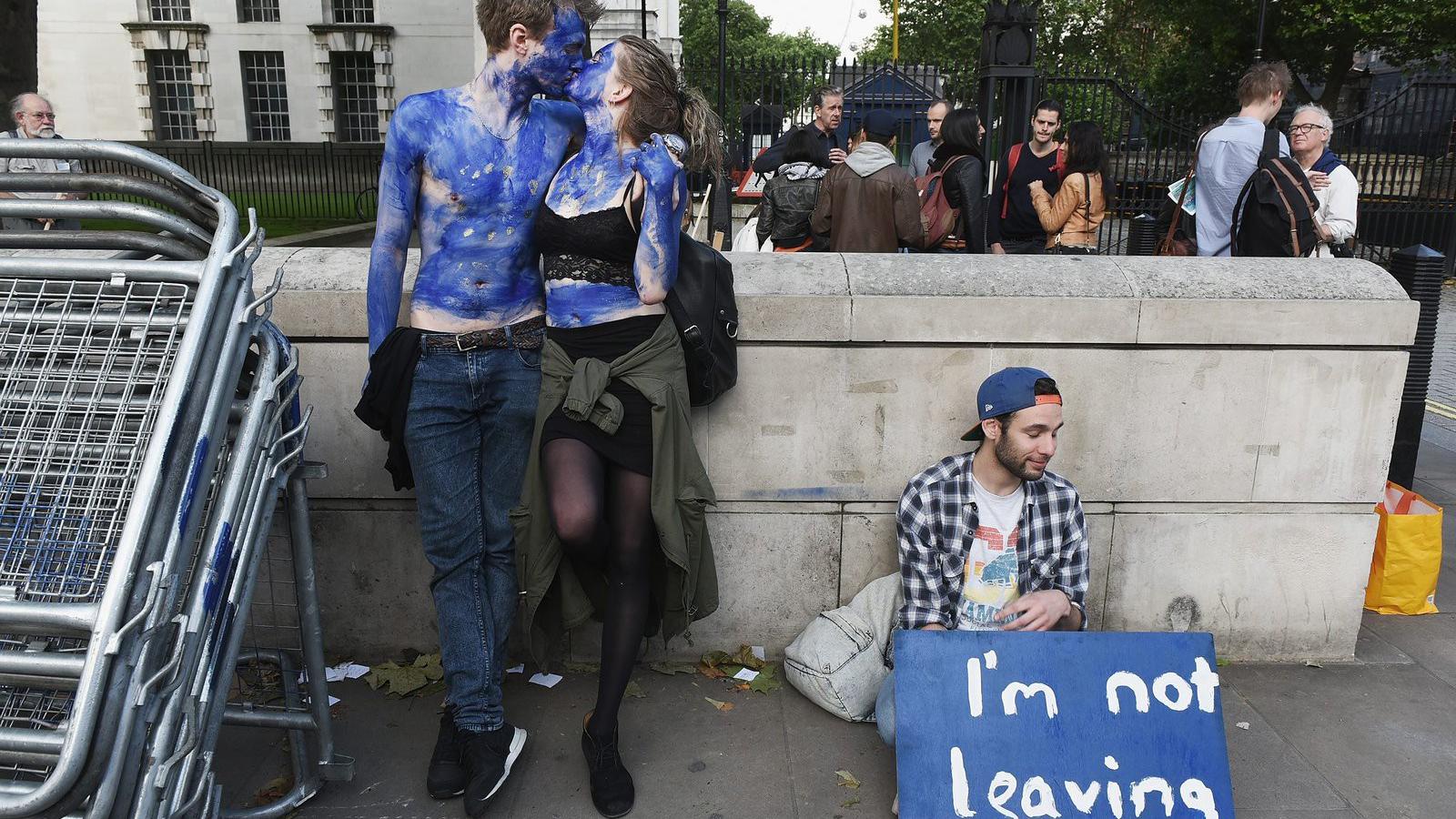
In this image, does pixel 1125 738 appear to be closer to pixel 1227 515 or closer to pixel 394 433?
pixel 1227 515

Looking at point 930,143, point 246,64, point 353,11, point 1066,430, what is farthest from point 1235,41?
point 246,64

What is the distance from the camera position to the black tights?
9.73 ft

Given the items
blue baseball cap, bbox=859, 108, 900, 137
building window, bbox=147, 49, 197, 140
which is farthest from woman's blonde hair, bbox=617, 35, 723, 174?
building window, bbox=147, 49, 197, 140

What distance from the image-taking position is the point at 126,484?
7.27 feet

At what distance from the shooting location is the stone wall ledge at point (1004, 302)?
3.55 m

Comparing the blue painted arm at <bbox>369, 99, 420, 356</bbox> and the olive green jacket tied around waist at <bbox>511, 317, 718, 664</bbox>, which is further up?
A: the blue painted arm at <bbox>369, 99, 420, 356</bbox>

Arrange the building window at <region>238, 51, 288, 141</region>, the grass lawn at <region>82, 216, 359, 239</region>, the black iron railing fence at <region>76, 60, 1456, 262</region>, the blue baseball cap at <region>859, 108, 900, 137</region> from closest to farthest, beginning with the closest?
the blue baseball cap at <region>859, 108, 900, 137</region>, the black iron railing fence at <region>76, 60, 1456, 262</region>, the grass lawn at <region>82, 216, 359, 239</region>, the building window at <region>238, 51, 288, 141</region>

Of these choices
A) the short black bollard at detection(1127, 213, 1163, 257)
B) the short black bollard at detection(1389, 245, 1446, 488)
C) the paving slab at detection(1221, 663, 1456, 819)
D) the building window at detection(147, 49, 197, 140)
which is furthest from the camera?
the building window at detection(147, 49, 197, 140)

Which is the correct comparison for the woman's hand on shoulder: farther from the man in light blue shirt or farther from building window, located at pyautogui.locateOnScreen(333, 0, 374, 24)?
building window, located at pyautogui.locateOnScreen(333, 0, 374, 24)

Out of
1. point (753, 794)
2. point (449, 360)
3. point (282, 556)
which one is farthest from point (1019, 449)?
point (282, 556)

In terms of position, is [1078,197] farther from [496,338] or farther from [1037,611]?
[496,338]

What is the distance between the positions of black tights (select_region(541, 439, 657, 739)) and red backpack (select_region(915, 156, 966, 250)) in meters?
4.14

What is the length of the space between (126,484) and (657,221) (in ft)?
4.78

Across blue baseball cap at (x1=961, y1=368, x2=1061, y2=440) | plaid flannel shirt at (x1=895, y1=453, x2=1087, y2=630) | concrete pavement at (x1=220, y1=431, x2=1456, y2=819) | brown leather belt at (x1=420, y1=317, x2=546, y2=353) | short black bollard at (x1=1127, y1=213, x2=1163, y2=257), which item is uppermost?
brown leather belt at (x1=420, y1=317, x2=546, y2=353)
